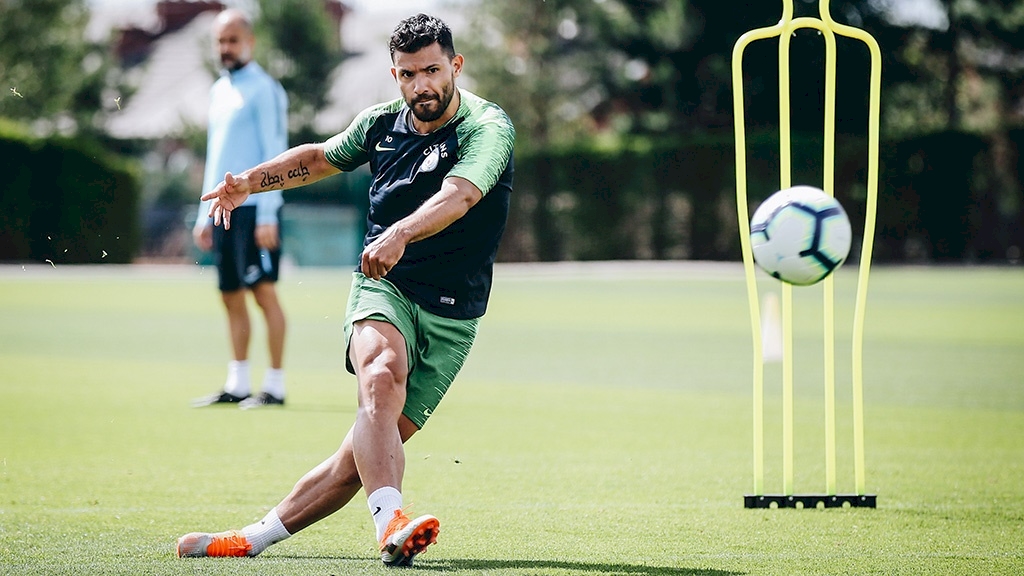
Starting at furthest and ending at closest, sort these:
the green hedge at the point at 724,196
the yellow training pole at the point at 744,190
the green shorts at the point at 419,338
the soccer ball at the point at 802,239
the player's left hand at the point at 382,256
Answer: the green hedge at the point at 724,196
the yellow training pole at the point at 744,190
the soccer ball at the point at 802,239
the green shorts at the point at 419,338
the player's left hand at the point at 382,256

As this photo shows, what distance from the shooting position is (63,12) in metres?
59.7

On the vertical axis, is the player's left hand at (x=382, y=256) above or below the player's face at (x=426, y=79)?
below

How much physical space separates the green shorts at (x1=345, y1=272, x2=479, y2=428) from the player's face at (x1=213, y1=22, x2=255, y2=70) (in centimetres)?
534

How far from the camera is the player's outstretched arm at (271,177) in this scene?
5.55 metres

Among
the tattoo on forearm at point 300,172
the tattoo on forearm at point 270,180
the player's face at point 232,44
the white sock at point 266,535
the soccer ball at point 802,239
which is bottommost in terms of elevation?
the white sock at point 266,535

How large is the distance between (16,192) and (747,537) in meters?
33.6

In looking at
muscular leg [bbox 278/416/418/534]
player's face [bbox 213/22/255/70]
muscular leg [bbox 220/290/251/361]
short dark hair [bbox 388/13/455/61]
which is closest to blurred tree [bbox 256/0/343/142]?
player's face [bbox 213/22/255/70]

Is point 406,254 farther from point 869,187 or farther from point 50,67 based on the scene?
point 50,67

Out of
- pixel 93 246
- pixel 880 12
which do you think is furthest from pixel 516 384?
pixel 880 12

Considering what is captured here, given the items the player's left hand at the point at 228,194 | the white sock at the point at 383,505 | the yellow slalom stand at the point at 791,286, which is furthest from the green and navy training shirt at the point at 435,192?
the yellow slalom stand at the point at 791,286

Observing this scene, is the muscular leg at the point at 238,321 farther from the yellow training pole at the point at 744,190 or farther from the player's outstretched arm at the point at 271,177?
the yellow training pole at the point at 744,190

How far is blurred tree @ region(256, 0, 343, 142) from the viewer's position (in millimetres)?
50188

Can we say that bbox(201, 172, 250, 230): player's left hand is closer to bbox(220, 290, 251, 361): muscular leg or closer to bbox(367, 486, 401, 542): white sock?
bbox(367, 486, 401, 542): white sock

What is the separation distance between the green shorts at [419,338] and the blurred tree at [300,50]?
4525cm
